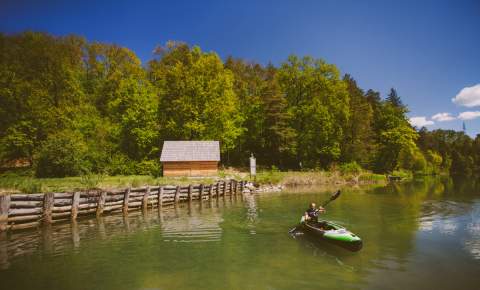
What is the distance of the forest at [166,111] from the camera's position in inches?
1483

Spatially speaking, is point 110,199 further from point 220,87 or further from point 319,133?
point 319,133

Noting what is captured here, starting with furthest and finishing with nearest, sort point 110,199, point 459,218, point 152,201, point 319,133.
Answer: point 319,133 < point 152,201 < point 110,199 < point 459,218

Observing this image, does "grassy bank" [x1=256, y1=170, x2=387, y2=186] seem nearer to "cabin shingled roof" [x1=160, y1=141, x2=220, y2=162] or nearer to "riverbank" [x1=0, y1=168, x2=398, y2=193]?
"riverbank" [x1=0, y1=168, x2=398, y2=193]

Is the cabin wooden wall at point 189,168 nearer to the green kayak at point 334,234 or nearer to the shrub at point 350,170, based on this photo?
the shrub at point 350,170

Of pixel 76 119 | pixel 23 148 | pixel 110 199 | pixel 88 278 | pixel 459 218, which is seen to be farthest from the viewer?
pixel 76 119

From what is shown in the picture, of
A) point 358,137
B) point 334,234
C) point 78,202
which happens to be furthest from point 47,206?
point 358,137

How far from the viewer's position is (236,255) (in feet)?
37.7

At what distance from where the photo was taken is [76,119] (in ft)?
135

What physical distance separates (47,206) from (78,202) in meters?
1.70

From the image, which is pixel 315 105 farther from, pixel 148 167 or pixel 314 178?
pixel 148 167

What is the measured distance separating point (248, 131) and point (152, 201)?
1280 inches

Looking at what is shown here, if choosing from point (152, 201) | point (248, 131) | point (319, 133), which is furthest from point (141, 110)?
point (319, 133)

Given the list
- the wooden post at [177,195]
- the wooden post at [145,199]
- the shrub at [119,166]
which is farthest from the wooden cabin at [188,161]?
the wooden post at [145,199]

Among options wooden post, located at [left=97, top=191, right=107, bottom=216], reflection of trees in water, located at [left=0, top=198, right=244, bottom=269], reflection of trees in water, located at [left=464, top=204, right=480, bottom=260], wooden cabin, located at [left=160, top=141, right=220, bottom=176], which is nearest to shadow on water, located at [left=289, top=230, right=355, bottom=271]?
reflection of trees in water, located at [left=0, top=198, right=244, bottom=269]
